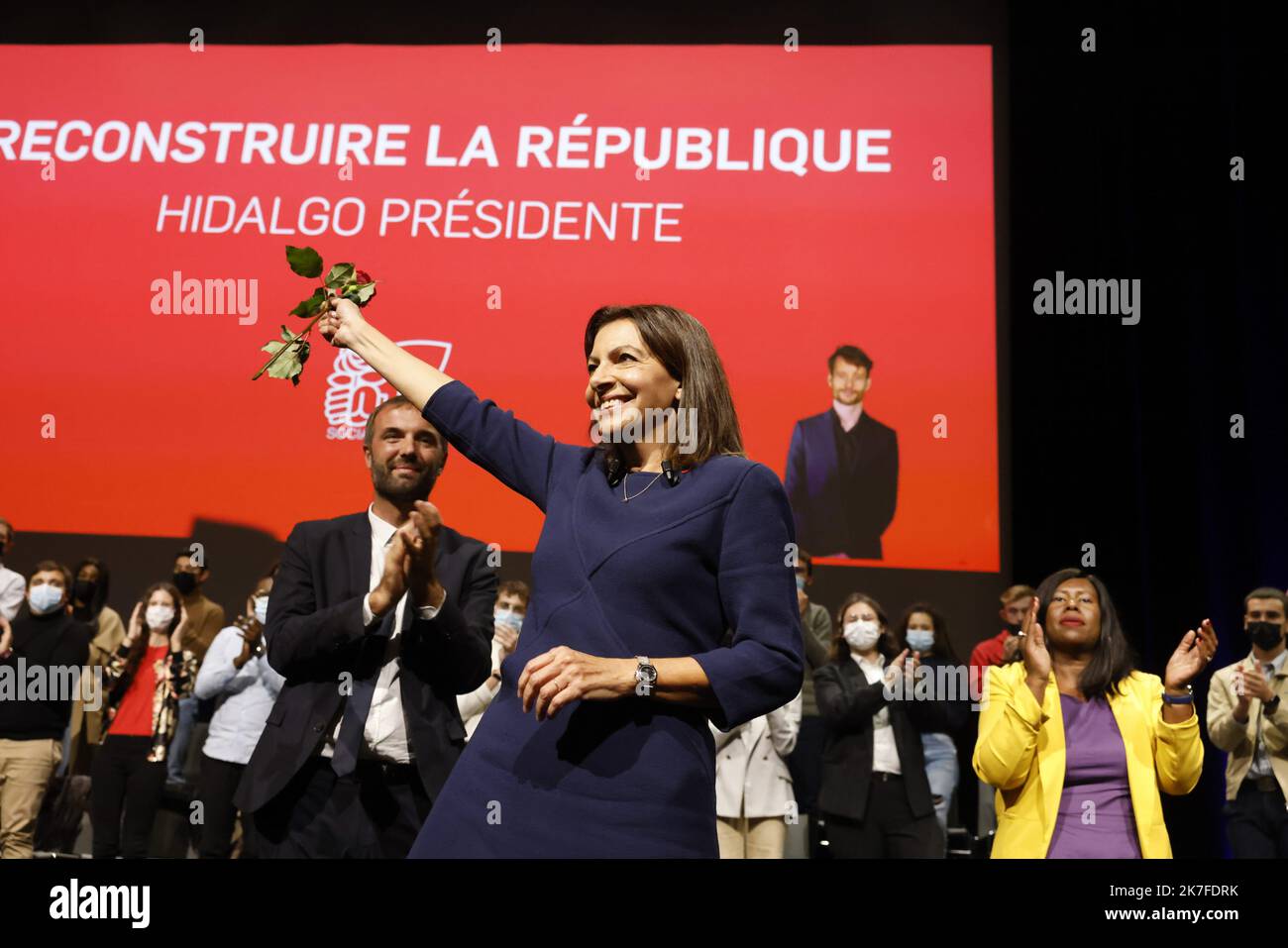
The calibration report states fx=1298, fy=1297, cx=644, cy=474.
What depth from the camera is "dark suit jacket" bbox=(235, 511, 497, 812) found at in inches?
99.7

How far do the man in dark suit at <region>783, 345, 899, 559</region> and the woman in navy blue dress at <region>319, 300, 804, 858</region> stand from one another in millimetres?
3709

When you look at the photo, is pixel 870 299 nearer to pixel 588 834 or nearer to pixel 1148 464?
pixel 1148 464

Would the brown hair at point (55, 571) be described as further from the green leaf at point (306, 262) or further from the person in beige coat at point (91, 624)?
the green leaf at point (306, 262)

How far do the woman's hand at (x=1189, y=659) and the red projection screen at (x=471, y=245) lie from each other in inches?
97.2

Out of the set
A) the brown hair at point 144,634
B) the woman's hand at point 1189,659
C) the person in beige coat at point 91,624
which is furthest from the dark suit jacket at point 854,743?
the person in beige coat at point 91,624

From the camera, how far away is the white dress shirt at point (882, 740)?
481 cm

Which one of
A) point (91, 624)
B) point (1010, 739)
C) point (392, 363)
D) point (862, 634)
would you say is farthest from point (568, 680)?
point (91, 624)

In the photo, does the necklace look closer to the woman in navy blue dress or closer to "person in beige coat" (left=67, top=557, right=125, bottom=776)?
the woman in navy blue dress

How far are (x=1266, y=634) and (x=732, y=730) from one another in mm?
2175

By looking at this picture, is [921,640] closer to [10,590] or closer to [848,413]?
[848,413]

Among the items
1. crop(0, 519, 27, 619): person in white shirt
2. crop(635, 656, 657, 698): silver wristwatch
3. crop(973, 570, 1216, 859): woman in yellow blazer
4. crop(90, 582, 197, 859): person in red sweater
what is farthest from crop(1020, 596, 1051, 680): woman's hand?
crop(0, 519, 27, 619): person in white shirt

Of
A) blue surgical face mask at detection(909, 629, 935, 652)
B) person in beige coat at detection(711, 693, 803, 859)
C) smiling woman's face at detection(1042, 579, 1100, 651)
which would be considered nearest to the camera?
smiling woman's face at detection(1042, 579, 1100, 651)

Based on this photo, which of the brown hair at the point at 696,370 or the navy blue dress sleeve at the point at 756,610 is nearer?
the navy blue dress sleeve at the point at 756,610
